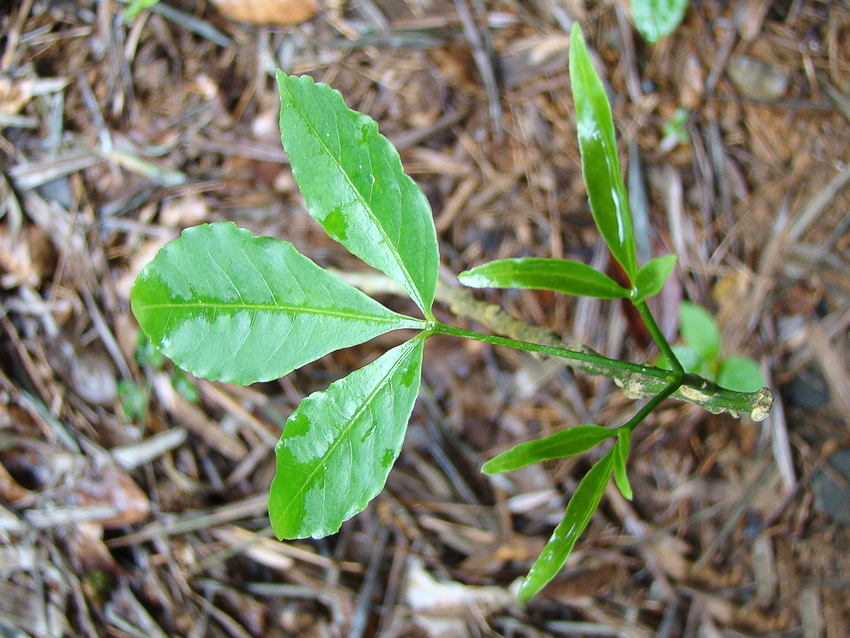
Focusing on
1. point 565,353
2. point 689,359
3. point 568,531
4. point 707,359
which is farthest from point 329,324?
point 707,359

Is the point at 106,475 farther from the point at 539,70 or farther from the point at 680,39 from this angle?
the point at 680,39

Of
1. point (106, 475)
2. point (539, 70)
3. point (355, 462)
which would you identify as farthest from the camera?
point (539, 70)

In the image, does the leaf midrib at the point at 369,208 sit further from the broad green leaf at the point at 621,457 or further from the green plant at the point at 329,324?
the broad green leaf at the point at 621,457

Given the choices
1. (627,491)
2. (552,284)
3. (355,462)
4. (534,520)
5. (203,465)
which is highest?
(552,284)

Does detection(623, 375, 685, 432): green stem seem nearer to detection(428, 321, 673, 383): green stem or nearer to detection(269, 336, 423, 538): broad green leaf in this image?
detection(428, 321, 673, 383): green stem

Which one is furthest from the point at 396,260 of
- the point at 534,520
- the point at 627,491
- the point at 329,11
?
the point at 329,11

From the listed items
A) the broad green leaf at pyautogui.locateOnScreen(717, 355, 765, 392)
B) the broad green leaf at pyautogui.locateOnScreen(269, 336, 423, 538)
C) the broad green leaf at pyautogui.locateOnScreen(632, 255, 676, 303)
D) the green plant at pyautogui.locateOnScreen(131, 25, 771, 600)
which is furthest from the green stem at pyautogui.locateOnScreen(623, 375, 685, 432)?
the broad green leaf at pyautogui.locateOnScreen(717, 355, 765, 392)

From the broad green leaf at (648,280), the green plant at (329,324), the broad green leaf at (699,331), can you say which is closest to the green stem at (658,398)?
the green plant at (329,324)

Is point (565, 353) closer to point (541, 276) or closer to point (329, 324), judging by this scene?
point (541, 276)
